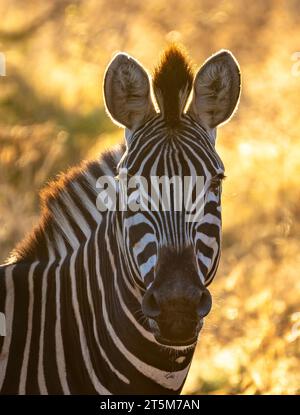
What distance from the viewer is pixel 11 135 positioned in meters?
12.8

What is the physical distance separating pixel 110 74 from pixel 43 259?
1.08 m

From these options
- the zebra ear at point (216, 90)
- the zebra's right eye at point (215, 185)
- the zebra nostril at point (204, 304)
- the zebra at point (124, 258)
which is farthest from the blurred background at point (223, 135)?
the zebra ear at point (216, 90)

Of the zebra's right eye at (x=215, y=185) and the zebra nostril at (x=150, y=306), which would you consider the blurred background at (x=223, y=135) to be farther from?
the zebra nostril at (x=150, y=306)

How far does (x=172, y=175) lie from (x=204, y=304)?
0.71m

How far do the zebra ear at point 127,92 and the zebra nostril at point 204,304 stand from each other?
1.09 metres

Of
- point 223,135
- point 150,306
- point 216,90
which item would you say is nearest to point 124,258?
point 150,306

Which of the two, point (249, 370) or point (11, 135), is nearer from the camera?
point (249, 370)

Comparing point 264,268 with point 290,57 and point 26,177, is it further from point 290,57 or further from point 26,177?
point 290,57

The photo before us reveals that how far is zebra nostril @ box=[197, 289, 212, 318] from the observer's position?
4.47 m

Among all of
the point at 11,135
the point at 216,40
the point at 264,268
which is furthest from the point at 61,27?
the point at 264,268

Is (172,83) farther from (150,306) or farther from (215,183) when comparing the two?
(150,306)

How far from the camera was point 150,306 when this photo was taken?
177 inches

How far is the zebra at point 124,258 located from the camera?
481 centimetres
